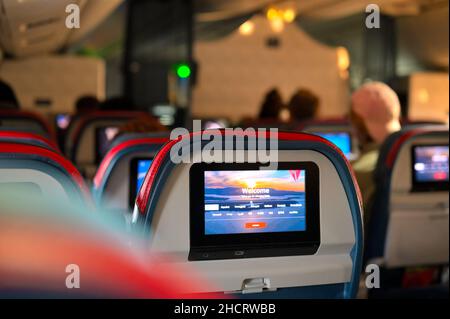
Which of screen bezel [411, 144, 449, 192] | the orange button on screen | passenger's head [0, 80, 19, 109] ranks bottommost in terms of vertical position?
the orange button on screen

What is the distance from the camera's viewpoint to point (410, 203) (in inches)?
177

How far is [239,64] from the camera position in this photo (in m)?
15.9

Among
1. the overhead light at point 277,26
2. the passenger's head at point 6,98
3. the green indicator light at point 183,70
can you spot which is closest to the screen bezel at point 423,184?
the passenger's head at point 6,98

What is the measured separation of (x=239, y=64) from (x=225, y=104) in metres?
0.85

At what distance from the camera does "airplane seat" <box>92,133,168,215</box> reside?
3.60 m

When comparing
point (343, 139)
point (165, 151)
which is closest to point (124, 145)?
point (165, 151)

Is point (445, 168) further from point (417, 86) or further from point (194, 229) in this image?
point (417, 86)

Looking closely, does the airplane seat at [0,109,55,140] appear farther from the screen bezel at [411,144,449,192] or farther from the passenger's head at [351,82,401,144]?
the screen bezel at [411,144,449,192]

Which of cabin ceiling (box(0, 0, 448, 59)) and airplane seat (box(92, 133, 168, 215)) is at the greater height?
cabin ceiling (box(0, 0, 448, 59))

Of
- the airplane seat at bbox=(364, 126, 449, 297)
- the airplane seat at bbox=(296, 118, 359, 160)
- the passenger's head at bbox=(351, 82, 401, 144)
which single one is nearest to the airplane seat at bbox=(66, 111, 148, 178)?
the airplane seat at bbox=(296, 118, 359, 160)

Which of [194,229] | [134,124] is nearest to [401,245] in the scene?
[134,124]

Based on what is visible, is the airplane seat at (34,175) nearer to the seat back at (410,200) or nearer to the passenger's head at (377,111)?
the seat back at (410,200)

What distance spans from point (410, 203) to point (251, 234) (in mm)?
2140

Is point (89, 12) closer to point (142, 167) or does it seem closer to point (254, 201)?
point (142, 167)
